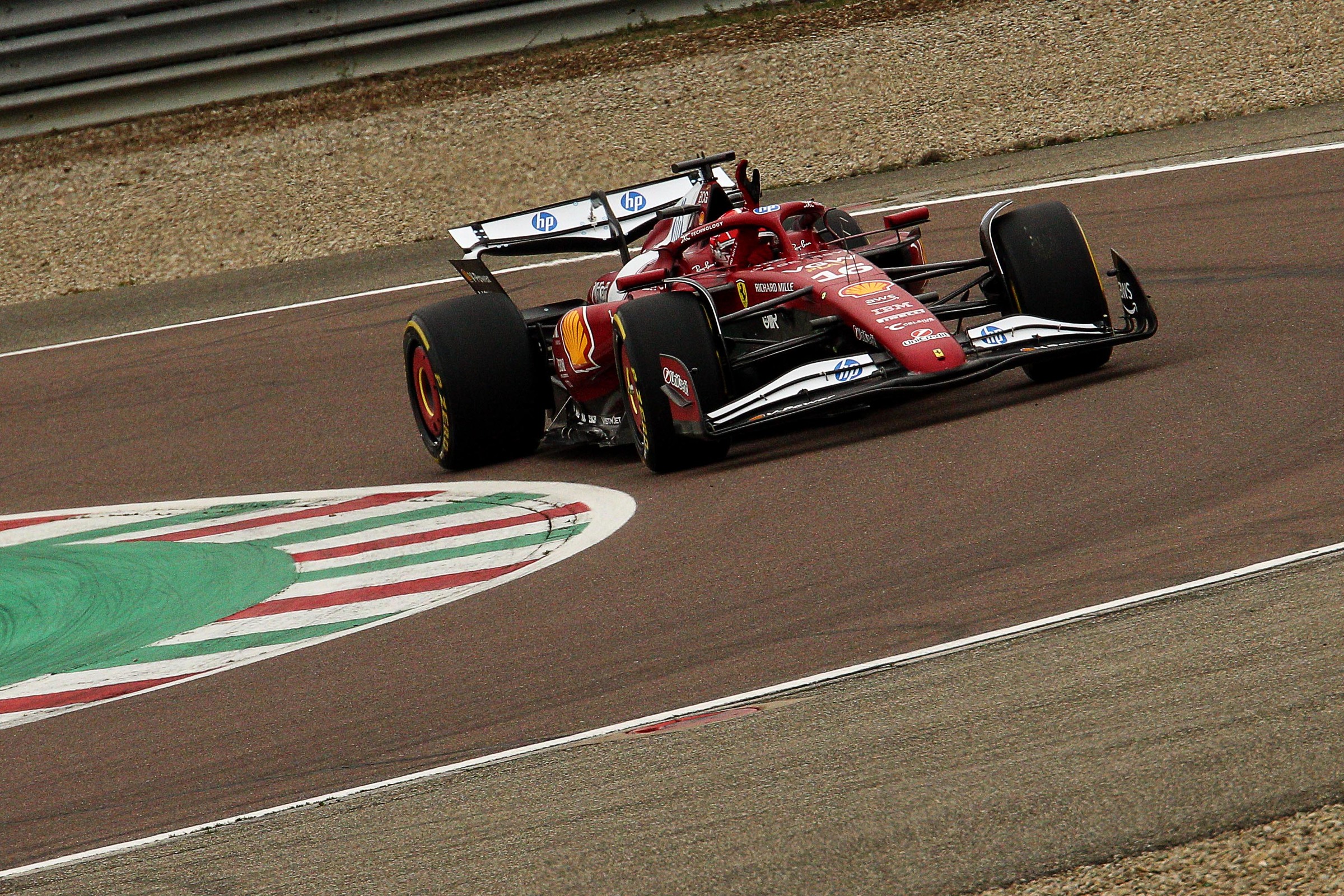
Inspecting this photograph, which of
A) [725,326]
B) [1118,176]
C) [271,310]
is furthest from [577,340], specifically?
[271,310]

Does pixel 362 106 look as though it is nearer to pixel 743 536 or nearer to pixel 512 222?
pixel 512 222

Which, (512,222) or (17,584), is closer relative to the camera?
(17,584)

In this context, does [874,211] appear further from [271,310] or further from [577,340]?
[577,340]

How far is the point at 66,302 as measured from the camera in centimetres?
1731

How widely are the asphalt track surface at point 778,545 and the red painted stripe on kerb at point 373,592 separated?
0.41 m

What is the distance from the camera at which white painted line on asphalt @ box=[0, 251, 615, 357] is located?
15344mm

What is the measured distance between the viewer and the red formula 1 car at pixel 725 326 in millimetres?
8562

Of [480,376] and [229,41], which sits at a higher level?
[229,41]

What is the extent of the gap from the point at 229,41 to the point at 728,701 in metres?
15.8

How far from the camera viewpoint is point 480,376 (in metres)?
10.1

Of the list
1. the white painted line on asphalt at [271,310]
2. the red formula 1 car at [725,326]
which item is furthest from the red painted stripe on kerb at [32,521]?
the white painted line on asphalt at [271,310]

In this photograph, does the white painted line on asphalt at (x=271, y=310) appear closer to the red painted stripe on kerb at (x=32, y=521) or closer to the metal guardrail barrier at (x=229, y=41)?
the red painted stripe on kerb at (x=32, y=521)

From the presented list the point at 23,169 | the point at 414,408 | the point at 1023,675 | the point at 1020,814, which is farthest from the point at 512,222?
the point at 23,169

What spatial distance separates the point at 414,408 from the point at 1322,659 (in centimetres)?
691
